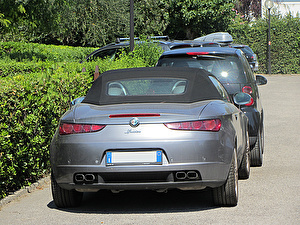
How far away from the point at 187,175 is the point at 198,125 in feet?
1.54

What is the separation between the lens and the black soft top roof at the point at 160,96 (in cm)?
633

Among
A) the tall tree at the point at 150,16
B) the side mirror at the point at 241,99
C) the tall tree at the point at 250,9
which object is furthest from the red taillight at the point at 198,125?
the tall tree at the point at 250,9

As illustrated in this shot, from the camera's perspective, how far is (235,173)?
623cm

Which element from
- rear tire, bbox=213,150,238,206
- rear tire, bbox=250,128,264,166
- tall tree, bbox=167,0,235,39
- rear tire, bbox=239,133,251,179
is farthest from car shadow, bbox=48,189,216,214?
tall tree, bbox=167,0,235,39

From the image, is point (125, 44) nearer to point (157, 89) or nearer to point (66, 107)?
point (66, 107)

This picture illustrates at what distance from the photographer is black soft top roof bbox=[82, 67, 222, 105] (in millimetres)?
6332

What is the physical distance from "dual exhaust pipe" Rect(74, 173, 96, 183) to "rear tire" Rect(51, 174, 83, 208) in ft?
1.37

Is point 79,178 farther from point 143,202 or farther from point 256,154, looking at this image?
point 256,154

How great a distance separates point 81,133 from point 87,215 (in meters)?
0.84

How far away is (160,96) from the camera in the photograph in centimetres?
641

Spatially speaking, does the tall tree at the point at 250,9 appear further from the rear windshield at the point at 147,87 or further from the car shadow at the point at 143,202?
the car shadow at the point at 143,202

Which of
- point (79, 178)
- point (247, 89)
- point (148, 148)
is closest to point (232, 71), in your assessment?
point (247, 89)

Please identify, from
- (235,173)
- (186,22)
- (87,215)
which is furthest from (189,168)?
(186,22)

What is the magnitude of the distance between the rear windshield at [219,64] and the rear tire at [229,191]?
9.90 ft
